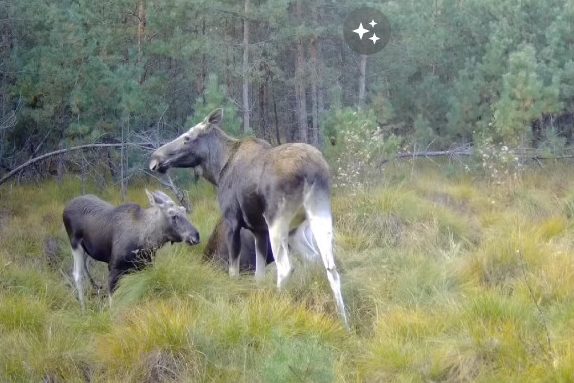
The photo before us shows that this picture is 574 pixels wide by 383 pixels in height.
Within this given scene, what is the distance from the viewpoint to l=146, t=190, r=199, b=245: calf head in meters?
9.66

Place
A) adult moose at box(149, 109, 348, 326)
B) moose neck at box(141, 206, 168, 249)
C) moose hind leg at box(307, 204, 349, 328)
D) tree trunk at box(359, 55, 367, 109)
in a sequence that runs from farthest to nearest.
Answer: tree trunk at box(359, 55, 367, 109)
moose neck at box(141, 206, 168, 249)
adult moose at box(149, 109, 348, 326)
moose hind leg at box(307, 204, 349, 328)

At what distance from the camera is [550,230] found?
448 inches

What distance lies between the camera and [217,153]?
396 inches

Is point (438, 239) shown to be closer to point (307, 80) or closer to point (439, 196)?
point (439, 196)

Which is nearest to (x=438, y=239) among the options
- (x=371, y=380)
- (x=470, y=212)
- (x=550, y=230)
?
(x=550, y=230)

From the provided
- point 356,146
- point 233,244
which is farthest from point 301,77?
point 233,244

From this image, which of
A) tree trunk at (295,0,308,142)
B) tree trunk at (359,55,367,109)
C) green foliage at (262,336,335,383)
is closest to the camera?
green foliage at (262,336,335,383)

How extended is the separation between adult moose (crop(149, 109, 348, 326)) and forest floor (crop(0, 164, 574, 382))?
1.26 feet

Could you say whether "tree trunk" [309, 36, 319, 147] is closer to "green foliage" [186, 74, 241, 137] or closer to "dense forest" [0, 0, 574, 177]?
"dense forest" [0, 0, 574, 177]

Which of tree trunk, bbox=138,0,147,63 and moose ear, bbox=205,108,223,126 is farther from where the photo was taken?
tree trunk, bbox=138,0,147,63

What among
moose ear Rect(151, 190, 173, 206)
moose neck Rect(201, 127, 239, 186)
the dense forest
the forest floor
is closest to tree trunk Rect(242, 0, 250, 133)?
the dense forest

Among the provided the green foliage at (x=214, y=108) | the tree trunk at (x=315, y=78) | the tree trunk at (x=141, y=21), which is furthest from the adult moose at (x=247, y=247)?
the tree trunk at (x=315, y=78)

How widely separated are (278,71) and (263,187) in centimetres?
877

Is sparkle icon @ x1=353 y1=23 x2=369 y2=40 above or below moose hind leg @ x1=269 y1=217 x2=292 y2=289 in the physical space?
above
